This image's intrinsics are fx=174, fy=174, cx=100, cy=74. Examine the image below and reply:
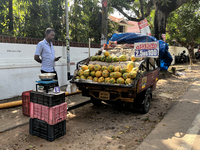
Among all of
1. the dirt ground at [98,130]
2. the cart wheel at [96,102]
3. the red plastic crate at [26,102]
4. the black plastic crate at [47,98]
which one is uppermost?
the black plastic crate at [47,98]

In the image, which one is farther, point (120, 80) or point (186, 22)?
point (186, 22)

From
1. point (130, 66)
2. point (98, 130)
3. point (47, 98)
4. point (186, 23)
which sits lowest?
point (98, 130)

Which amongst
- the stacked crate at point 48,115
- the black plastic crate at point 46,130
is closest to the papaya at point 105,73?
the stacked crate at point 48,115

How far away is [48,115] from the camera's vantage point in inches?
127

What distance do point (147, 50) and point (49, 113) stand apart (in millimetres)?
3106

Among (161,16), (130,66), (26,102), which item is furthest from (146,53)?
(161,16)

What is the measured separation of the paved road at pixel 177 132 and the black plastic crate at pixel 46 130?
5.08 feet

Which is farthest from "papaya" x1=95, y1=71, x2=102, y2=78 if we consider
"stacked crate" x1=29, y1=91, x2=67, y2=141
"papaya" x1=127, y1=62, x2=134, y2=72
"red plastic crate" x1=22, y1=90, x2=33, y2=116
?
"red plastic crate" x1=22, y1=90, x2=33, y2=116

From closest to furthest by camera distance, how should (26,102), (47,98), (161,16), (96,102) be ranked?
(47,98) → (26,102) → (96,102) → (161,16)

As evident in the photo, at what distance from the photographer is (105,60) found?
5.32m

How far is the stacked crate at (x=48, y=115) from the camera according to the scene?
3.22 m

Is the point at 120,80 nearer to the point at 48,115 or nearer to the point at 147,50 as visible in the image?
the point at 147,50

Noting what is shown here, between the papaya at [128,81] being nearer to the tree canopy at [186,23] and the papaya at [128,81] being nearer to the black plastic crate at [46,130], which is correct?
the black plastic crate at [46,130]

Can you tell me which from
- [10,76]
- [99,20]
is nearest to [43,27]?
[99,20]
